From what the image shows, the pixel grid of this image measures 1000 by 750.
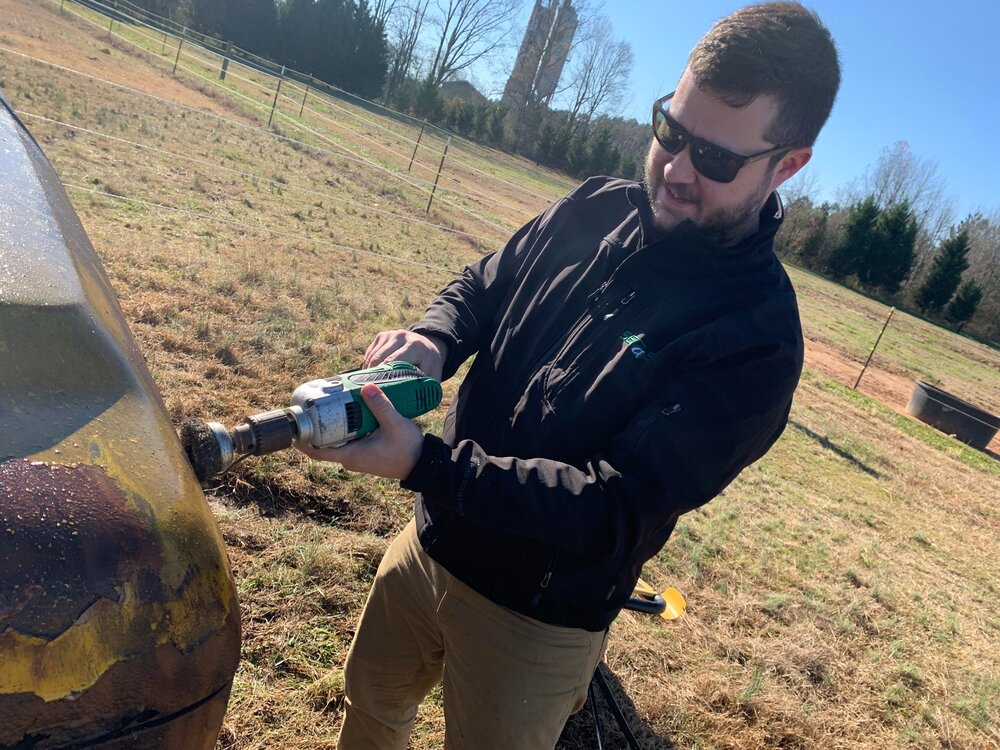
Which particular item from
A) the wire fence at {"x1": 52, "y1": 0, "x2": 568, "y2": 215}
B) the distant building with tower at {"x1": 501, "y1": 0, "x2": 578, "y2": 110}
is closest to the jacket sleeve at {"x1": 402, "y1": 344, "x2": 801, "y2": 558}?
the wire fence at {"x1": 52, "y1": 0, "x2": 568, "y2": 215}

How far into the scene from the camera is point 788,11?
1.47 meters

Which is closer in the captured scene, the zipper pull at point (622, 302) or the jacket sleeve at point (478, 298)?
the zipper pull at point (622, 302)

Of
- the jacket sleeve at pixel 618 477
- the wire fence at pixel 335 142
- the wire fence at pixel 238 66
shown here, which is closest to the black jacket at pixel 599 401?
the jacket sleeve at pixel 618 477

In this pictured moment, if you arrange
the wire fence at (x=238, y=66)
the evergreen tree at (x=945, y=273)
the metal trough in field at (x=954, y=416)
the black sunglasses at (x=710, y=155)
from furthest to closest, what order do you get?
1. the evergreen tree at (x=945, y=273)
2. the wire fence at (x=238, y=66)
3. the metal trough in field at (x=954, y=416)
4. the black sunglasses at (x=710, y=155)

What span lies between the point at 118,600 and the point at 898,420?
44.7ft

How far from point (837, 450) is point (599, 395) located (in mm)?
8461

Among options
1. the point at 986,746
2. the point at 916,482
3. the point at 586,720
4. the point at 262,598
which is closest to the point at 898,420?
the point at 916,482

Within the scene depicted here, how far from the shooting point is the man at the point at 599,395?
136cm

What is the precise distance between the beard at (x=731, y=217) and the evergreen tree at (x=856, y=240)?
4537 centimetres

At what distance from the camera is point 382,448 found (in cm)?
134

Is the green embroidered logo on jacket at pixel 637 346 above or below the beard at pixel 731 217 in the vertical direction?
below

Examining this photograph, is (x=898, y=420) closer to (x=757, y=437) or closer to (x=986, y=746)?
(x=986, y=746)

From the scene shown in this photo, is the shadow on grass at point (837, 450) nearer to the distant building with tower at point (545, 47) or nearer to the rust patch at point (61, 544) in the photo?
the rust patch at point (61, 544)

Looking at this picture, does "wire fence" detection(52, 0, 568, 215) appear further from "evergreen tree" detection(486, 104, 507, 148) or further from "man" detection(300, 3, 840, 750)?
"man" detection(300, 3, 840, 750)
